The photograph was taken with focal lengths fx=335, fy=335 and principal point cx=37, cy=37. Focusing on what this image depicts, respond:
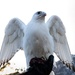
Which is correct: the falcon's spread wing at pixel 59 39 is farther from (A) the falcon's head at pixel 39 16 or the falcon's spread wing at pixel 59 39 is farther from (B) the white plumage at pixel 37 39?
(A) the falcon's head at pixel 39 16

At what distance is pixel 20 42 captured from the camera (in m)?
7.53

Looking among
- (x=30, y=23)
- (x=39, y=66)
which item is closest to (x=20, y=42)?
(x=30, y=23)

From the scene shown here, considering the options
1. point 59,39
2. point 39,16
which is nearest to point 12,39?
point 59,39

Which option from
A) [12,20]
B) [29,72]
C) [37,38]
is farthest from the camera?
[12,20]

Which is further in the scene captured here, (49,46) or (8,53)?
(8,53)

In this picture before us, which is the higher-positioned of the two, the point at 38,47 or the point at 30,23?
the point at 30,23

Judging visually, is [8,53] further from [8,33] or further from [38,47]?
[38,47]

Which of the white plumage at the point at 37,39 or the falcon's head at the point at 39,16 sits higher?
the falcon's head at the point at 39,16

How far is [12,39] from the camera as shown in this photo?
771cm

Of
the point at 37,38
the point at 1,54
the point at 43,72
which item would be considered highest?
the point at 43,72

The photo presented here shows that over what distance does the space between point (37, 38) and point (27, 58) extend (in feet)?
1.55

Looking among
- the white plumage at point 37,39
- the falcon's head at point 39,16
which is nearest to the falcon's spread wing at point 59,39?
the white plumage at point 37,39

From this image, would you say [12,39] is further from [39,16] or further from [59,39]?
[39,16]

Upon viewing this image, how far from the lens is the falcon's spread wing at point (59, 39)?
731 cm
